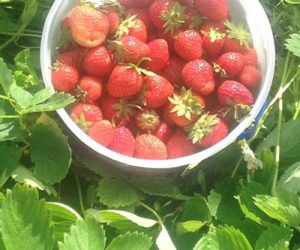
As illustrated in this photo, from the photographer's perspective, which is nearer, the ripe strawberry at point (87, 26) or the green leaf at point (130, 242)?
the green leaf at point (130, 242)

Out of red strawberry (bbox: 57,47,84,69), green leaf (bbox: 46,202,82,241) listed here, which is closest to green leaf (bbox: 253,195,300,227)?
green leaf (bbox: 46,202,82,241)

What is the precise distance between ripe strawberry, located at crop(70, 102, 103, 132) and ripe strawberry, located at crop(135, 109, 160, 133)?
53 millimetres

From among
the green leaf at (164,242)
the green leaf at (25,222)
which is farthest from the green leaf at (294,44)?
the green leaf at (25,222)

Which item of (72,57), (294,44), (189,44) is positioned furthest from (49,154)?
(294,44)

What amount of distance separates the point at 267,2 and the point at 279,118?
0.22 meters

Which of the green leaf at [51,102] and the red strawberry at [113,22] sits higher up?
the red strawberry at [113,22]

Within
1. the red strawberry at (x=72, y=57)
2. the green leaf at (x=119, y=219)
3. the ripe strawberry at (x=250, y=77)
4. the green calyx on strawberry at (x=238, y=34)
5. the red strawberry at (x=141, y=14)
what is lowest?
the green leaf at (x=119, y=219)

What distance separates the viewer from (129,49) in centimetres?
106

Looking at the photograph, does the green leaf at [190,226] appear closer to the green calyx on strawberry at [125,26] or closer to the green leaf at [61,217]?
the green leaf at [61,217]

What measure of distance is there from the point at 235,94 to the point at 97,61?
0.20m

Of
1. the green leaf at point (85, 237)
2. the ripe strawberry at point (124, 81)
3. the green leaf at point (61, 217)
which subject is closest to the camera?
the green leaf at point (85, 237)

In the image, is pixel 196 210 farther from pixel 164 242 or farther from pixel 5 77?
pixel 5 77

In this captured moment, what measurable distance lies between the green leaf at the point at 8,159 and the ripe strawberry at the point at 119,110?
135mm

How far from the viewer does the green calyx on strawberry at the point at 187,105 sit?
106cm
